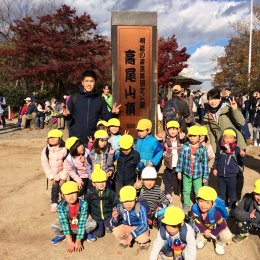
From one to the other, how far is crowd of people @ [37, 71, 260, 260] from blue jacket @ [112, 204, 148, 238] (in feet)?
0.03

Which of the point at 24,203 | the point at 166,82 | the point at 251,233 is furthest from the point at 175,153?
the point at 166,82

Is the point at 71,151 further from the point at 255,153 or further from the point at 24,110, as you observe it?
the point at 24,110

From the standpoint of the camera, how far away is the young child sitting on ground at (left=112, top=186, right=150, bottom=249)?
3.33 meters

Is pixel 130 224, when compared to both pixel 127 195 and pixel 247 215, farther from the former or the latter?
pixel 247 215

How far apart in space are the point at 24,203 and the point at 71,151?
4.76 ft

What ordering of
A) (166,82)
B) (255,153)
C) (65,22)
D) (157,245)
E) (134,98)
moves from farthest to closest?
(166,82), (65,22), (255,153), (134,98), (157,245)

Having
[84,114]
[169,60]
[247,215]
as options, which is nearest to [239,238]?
[247,215]

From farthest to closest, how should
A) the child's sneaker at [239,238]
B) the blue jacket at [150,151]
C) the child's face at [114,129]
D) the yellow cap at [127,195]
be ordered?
the child's face at [114,129] → the blue jacket at [150,151] → the child's sneaker at [239,238] → the yellow cap at [127,195]

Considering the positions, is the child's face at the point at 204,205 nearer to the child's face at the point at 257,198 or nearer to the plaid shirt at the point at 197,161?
the child's face at the point at 257,198

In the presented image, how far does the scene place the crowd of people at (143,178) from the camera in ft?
10.8

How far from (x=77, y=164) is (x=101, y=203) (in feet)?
2.43

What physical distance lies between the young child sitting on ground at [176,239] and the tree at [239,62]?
1887 centimetres

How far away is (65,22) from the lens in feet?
51.3

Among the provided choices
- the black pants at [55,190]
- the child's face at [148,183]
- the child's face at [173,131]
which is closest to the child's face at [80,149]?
the black pants at [55,190]
